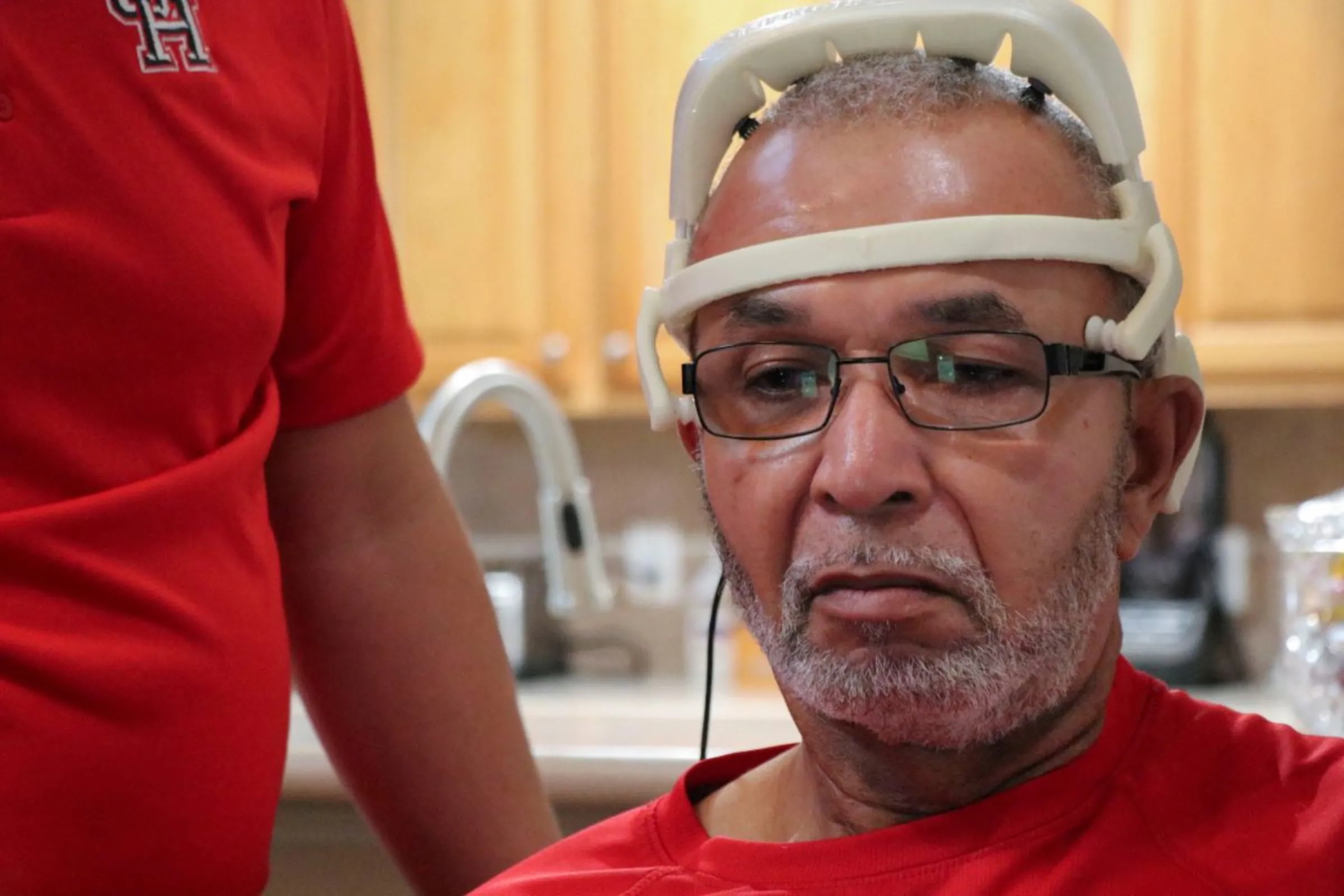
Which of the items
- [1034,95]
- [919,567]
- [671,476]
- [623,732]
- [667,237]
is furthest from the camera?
[671,476]

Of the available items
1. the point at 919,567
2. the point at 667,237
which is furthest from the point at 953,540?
the point at 667,237

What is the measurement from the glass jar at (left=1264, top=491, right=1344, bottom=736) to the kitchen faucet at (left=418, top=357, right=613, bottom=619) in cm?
92

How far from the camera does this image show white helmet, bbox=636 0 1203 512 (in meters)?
0.85

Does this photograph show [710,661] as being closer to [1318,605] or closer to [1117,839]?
[1117,839]

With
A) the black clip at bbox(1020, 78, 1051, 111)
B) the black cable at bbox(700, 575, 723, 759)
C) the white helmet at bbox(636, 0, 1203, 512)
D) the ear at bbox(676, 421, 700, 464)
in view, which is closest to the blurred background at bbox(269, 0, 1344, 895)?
the black cable at bbox(700, 575, 723, 759)

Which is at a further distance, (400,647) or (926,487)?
(400,647)

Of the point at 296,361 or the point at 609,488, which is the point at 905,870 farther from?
the point at 609,488

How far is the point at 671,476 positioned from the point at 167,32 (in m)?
2.37

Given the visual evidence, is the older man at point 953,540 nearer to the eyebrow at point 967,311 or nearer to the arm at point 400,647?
the eyebrow at point 967,311

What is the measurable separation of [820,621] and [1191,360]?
0.30 metres

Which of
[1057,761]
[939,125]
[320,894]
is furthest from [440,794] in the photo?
[320,894]

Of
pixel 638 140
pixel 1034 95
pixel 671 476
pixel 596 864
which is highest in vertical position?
pixel 1034 95

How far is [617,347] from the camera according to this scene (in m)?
2.78

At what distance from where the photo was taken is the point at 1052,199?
88 cm
